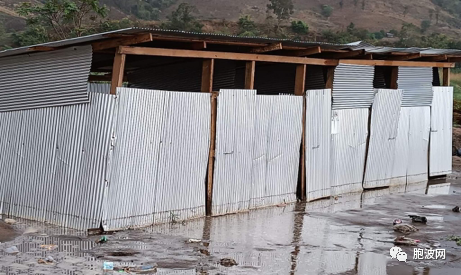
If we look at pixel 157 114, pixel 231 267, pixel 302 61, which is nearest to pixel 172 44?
pixel 157 114

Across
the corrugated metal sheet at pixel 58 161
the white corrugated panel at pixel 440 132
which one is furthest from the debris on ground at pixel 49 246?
the white corrugated panel at pixel 440 132

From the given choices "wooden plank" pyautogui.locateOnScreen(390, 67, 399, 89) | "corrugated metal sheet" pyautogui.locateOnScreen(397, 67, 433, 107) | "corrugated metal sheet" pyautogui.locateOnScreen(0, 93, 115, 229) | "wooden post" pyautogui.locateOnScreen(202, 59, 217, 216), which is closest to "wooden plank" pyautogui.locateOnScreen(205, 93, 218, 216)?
"wooden post" pyautogui.locateOnScreen(202, 59, 217, 216)

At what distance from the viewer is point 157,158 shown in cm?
1026

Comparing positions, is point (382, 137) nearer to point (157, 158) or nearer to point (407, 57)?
point (407, 57)

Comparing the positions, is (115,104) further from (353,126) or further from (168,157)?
(353,126)

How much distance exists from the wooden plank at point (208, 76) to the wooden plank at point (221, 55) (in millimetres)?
153

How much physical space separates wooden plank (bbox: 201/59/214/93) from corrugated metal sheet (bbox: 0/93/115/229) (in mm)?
2419

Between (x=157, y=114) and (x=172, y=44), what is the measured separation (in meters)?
1.56

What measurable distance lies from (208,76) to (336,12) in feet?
194

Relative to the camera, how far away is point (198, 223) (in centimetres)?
1087

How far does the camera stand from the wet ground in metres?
8.17

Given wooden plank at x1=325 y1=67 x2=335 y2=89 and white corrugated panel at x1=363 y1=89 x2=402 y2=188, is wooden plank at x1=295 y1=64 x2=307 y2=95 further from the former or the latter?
white corrugated panel at x1=363 y1=89 x2=402 y2=188

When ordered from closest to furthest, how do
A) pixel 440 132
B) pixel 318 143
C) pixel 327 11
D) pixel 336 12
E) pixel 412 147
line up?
pixel 318 143 < pixel 412 147 < pixel 440 132 < pixel 327 11 < pixel 336 12

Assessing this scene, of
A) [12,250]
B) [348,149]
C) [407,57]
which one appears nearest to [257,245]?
[12,250]
